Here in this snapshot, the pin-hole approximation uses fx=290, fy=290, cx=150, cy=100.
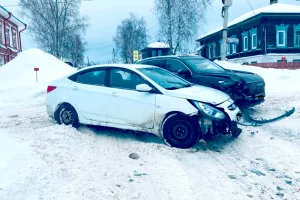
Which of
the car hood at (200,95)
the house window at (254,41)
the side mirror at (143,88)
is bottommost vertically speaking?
the car hood at (200,95)

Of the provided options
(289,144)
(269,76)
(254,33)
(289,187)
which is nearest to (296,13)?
(254,33)

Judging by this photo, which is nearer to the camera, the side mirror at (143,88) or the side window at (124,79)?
the side mirror at (143,88)

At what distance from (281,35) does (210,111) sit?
1066 inches

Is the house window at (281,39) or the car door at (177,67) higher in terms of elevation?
the house window at (281,39)

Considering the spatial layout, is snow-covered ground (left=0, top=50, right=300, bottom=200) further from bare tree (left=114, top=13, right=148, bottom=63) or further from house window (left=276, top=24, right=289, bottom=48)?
bare tree (left=114, top=13, right=148, bottom=63)

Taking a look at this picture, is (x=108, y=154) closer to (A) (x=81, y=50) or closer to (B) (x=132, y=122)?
(B) (x=132, y=122)

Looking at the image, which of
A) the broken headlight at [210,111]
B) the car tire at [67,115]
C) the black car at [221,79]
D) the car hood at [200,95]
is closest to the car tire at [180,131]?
the broken headlight at [210,111]

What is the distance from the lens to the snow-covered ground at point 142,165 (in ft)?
12.4

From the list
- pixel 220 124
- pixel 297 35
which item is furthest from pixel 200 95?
pixel 297 35

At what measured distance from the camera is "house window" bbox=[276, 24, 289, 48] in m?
28.5

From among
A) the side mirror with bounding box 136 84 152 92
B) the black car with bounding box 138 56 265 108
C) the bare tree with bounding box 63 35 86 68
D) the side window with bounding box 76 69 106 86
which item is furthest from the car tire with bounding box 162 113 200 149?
the bare tree with bounding box 63 35 86 68

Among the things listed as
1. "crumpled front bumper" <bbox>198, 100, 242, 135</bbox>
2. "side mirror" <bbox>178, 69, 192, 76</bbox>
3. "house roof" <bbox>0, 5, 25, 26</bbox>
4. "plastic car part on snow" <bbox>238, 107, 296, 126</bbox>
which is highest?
"house roof" <bbox>0, 5, 25, 26</bbox>

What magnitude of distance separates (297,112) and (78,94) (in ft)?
18.1

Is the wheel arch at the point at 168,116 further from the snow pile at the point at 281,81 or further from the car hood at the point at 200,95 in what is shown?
the snow pile at the point at 281,81
